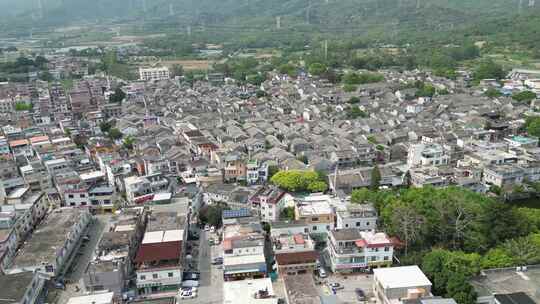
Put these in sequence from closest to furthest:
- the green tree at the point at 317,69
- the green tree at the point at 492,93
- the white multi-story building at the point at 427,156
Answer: the white multi-story building at the point at 427,156, the green tree at the point at 492,93, the green tree at the point at 317,69

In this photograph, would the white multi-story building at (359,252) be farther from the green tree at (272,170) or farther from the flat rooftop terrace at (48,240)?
the flat rooftop terrace at (48,240)

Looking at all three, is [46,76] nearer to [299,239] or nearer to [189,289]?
[189,289]

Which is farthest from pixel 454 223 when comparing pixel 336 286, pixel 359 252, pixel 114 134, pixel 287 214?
pixel 114 134

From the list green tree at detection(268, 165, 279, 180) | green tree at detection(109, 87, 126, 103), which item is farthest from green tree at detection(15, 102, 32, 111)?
green tree at detection(268, 165, 279, 180)

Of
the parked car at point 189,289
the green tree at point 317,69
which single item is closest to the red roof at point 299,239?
the parked car at point 189,289

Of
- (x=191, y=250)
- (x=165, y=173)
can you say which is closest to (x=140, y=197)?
(x=165, y=173)

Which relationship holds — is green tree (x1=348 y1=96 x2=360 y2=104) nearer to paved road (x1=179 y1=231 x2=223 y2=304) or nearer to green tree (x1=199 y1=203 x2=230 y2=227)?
green tree (x1=199 y1=203 x2=230 y2=227)
